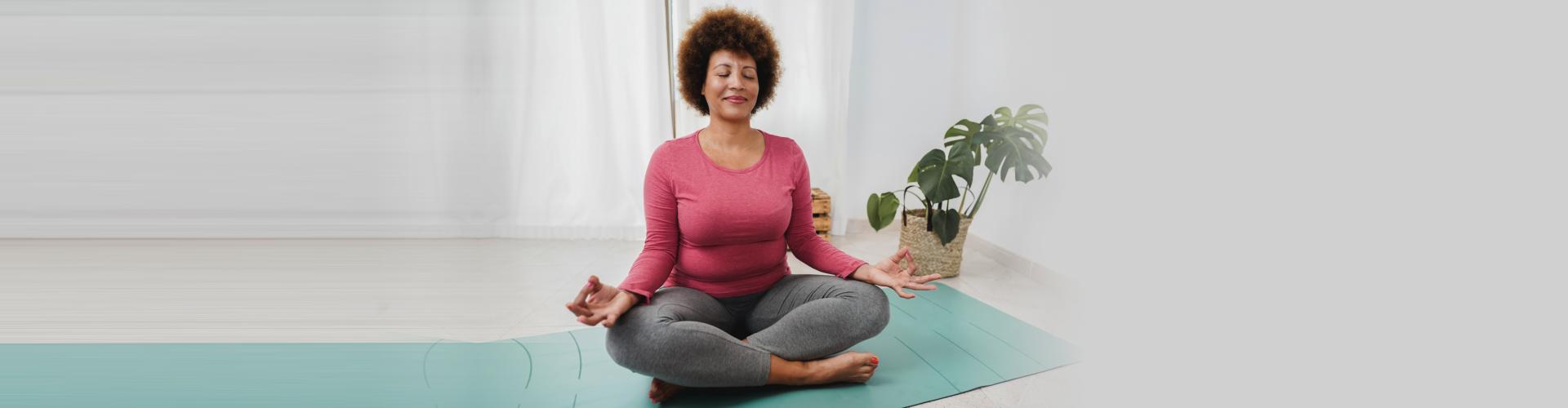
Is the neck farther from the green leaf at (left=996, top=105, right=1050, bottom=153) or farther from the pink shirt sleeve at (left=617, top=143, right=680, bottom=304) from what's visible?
the green leaf at (left=996, top=105, right=1050, bottom=153)

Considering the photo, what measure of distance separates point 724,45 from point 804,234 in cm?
46

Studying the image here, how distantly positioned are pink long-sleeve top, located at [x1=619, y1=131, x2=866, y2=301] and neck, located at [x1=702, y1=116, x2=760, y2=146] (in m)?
0.04

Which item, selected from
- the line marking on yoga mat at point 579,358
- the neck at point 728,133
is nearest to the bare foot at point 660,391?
the line marking on yoga mat at point 579,358

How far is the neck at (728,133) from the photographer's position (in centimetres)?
152

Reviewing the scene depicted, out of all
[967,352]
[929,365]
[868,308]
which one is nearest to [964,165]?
[967,352]

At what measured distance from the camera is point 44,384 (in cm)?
137

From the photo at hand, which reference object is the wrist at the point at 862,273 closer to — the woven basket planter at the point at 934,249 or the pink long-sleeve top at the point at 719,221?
the pink long-sleeve top at the point at 719,221

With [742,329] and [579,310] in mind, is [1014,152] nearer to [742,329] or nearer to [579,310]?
[742,329]

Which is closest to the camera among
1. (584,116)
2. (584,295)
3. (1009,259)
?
(584,295)

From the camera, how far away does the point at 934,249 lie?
8.04 feet

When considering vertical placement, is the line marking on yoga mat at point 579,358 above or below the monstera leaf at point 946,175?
below

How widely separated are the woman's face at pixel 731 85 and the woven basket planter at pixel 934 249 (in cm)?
113

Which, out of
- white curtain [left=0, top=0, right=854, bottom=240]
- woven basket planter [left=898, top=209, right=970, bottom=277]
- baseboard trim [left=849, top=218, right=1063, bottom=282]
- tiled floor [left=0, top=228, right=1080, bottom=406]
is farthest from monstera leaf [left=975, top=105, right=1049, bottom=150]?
white curtain [left=0, top=0, right=854, bottom=240]

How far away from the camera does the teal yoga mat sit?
1.33 metres
